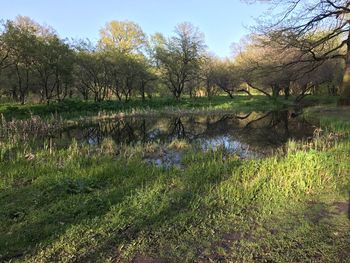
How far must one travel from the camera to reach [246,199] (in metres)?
5.22

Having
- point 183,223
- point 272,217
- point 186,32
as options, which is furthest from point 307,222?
point 186,32

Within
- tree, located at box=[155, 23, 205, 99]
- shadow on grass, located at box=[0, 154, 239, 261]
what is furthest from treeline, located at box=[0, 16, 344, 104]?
shadow on grass, located at box=[0, 154, 239, 261]

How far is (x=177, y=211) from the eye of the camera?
4.80 metres

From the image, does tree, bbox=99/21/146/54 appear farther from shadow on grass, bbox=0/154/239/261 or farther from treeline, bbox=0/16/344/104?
shadow on grass, bbox=0/154/239/261

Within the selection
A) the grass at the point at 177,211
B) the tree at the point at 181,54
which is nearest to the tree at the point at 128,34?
the tree at the point at 181,54

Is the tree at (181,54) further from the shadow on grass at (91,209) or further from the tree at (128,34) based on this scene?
the shadow on grass at (91,209)

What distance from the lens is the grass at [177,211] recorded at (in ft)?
12.1

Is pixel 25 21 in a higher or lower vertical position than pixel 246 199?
higher

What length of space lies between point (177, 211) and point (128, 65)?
3484 cm

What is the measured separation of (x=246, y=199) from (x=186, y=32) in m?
41.1

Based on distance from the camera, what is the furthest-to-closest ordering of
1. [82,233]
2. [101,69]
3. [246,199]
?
[101,69], [246,199], [82,233]

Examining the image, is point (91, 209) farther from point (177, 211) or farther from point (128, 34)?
point (128, 34)

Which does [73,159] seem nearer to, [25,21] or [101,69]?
[101,69]

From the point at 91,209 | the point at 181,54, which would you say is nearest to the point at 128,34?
the point at 181,54
